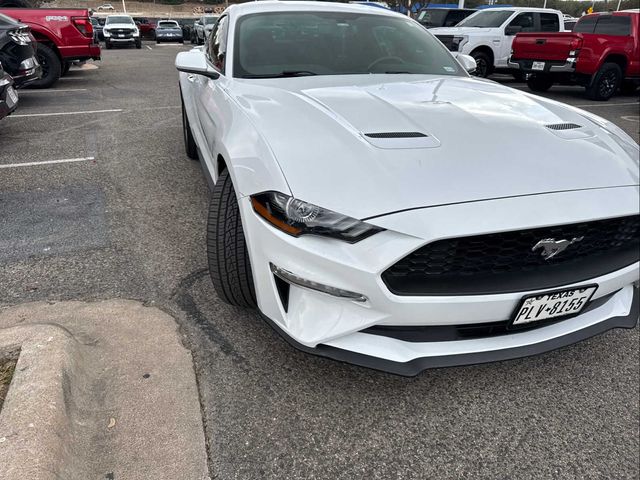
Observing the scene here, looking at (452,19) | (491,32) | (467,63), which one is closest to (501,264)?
(467,63)

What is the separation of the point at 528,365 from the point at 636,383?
0.50 metres

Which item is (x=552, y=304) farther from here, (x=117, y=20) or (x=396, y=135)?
(x=117, y=20)

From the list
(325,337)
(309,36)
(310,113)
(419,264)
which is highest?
(309,36)

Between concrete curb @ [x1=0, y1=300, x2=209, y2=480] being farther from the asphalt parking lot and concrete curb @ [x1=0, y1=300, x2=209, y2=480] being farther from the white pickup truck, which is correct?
the white pickup truck

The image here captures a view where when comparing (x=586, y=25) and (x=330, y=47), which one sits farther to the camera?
(x=586, y=25)

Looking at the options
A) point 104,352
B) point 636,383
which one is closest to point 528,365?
point 636,383

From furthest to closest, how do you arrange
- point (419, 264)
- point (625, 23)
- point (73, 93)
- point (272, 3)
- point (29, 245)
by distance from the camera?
point (625, 23) → point (73, 93) → point (272, 3) → point (29, 245) → point (419, 264)

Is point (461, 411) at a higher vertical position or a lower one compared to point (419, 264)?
lower

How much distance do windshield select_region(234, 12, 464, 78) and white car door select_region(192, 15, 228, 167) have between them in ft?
0.60

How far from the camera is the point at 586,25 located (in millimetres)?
10758

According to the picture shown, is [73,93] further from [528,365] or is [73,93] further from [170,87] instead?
[528,365]

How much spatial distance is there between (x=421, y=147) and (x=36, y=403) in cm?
178

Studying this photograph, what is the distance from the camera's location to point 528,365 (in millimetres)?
2309

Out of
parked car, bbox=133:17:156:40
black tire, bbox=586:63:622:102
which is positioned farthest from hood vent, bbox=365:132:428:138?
parked car, bbox=133:17:156:40
